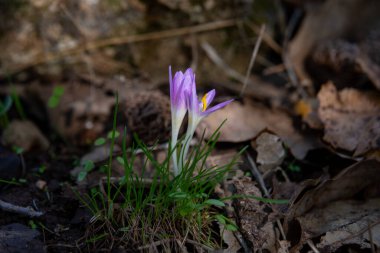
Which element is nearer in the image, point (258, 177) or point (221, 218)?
point (221, 218)

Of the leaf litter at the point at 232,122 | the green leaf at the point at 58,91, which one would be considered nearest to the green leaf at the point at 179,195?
the leaf litter at the point at 232,122

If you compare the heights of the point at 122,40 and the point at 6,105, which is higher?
the point at 122,40

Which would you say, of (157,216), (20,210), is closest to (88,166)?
(20,210)

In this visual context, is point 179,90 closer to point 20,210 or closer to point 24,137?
point 20,210

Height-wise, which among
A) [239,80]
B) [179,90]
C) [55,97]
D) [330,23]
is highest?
[330,23]

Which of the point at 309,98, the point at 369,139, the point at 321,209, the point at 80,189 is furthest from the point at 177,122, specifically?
the point at 309,98
